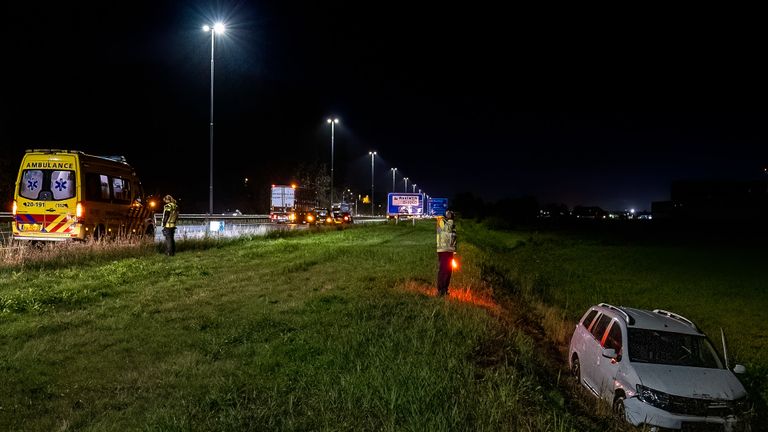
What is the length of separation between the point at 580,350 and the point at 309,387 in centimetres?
582

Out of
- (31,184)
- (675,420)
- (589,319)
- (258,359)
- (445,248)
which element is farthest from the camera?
(31,184)

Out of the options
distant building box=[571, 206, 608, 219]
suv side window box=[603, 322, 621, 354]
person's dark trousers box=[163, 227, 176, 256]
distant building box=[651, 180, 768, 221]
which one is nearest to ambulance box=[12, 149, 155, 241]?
person's dark trousers box=[163, 227, 176, 256]

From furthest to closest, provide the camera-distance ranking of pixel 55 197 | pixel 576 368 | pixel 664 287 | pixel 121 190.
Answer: pixel 664 287 < pixel 121 190 < pixel 55 197 < pixel 576 368

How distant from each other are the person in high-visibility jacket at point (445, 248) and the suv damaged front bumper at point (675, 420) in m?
5.55

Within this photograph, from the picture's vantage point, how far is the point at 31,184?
1758 centimetres

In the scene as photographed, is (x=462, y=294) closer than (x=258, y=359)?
No

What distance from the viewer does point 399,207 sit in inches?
2188

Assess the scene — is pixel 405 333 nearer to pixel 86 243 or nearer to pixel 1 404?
pixel 1 404

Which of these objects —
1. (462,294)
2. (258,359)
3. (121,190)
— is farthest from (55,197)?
(258,359)

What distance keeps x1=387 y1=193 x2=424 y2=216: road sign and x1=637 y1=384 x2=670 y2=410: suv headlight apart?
47.4m

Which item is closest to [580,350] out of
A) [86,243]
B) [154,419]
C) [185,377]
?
[185,377]

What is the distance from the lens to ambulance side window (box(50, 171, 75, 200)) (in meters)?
17.4

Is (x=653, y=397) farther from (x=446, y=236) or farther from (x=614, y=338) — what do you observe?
(x=446, y=236)

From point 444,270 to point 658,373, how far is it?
209 inches
